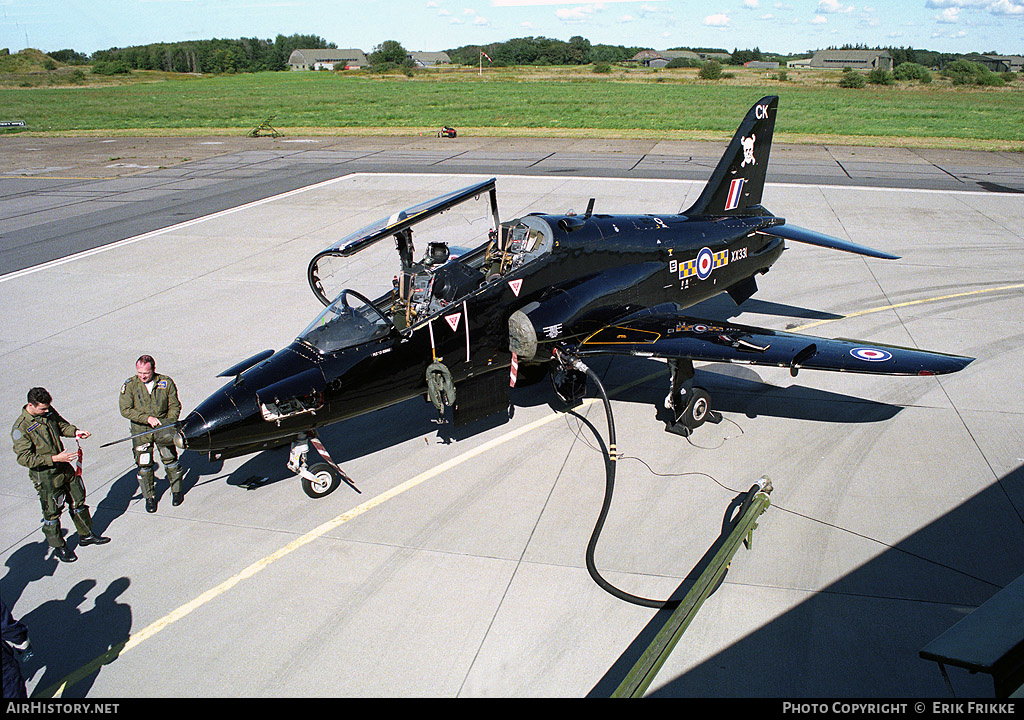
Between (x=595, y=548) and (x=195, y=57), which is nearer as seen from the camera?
(x=595, y=548)

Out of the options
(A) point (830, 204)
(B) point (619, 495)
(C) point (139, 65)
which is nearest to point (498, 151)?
(A) point (830, 204)

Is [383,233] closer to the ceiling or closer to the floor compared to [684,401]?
closer to the ceiling

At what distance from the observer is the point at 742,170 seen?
13359 mm

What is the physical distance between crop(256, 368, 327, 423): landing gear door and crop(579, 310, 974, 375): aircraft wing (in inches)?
143

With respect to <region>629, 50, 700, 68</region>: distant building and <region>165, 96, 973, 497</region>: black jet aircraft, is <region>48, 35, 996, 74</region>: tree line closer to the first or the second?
<region>629, 50, 700, 68</region>: distant building

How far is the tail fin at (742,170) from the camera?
13234 mm

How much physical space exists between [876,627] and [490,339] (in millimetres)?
5455

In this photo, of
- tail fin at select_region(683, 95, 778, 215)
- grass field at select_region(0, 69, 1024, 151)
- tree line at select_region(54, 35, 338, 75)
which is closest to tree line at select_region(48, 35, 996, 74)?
tree line at select_region(54, 35, 338, 75)

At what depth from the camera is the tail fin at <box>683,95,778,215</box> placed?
1323 centimetres

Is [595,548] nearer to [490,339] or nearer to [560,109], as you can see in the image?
[490,339]

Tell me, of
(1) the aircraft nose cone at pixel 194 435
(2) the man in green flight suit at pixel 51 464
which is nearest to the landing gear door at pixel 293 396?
(1) the aircraft nose cone at pixel 194 435

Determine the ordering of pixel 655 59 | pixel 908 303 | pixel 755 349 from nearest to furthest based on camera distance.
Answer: pixel 755 349, pixel 908 303, pixel 655 59

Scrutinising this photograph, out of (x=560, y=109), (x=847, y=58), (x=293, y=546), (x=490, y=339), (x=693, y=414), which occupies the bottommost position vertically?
(x=293, y=546)

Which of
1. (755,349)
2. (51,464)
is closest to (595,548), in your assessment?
(755,349)
